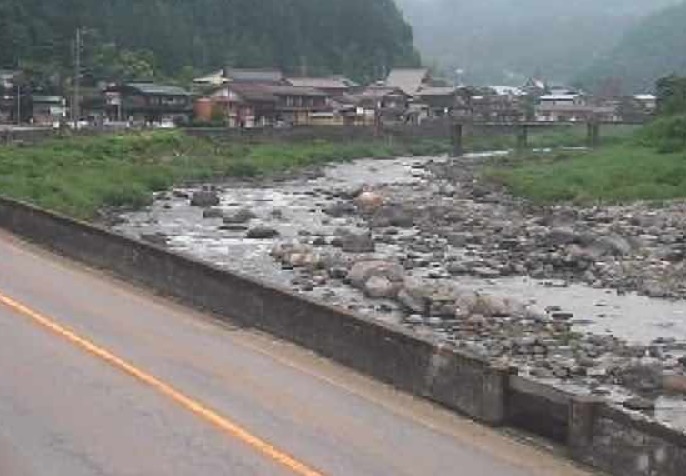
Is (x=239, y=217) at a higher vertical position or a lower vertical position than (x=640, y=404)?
lower

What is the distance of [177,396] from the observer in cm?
1062

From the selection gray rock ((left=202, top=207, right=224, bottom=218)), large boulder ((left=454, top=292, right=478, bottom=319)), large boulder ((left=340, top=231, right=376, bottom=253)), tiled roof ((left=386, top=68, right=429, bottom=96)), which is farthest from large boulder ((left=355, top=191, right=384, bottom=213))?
tiled roof ((left=386, top=68, right=429, bottom=96))

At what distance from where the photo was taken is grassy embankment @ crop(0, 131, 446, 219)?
42.7 metres

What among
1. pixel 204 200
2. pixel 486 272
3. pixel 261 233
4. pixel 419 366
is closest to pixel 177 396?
pixel 419 366

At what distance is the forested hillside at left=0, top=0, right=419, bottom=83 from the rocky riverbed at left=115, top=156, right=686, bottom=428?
2270 inches

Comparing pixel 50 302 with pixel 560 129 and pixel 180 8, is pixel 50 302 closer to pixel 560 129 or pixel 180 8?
pixel 560 129

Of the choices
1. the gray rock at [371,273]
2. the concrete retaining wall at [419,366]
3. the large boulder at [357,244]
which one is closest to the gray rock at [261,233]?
the large boulder at [357,244]

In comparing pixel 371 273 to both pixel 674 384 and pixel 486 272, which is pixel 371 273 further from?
pixel 674 384

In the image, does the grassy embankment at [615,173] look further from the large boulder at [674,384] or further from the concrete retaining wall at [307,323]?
the concrete retaining wall at [307,323]

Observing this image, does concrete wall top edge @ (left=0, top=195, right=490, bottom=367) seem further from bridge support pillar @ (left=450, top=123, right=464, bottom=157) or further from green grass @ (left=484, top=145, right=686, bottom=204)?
bridge support pillar @ (left=450, top=123, right=464, bottom=157)

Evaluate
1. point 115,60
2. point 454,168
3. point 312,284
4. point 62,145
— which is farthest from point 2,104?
point 312,284

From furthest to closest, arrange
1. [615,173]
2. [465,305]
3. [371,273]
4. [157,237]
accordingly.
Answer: [615,173]
[157,237]
[371,273]
[465,305]

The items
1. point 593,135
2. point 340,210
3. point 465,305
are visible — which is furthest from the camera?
point 593,135

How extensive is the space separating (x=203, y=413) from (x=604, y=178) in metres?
48.8
